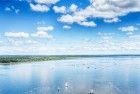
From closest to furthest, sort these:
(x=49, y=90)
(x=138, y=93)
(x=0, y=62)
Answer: (x=138, y=93)
(x=49, y=90)
(x=0, y=62)

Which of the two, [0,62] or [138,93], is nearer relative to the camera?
[138,93]

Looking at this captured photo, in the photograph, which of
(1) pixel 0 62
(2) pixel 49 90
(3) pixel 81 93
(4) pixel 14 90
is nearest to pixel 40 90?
(2) pixel 49 90

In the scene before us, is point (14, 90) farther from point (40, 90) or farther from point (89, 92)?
point (89, 92)

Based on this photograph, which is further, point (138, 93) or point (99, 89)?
point (99, 89)

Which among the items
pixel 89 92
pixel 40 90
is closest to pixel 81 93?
pixel 89 92

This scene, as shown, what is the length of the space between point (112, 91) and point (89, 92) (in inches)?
123

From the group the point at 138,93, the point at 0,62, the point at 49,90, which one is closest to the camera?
the point at 138,93

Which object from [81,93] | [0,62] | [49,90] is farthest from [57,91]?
[0,62]

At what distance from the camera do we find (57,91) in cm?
2995

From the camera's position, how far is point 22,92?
1176 inches

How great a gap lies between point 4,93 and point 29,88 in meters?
3.93

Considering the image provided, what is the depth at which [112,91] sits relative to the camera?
98.0 ft

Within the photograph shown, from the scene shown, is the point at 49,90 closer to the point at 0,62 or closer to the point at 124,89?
the point at 124,89

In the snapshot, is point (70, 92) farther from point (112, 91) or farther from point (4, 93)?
point (4, 93)
